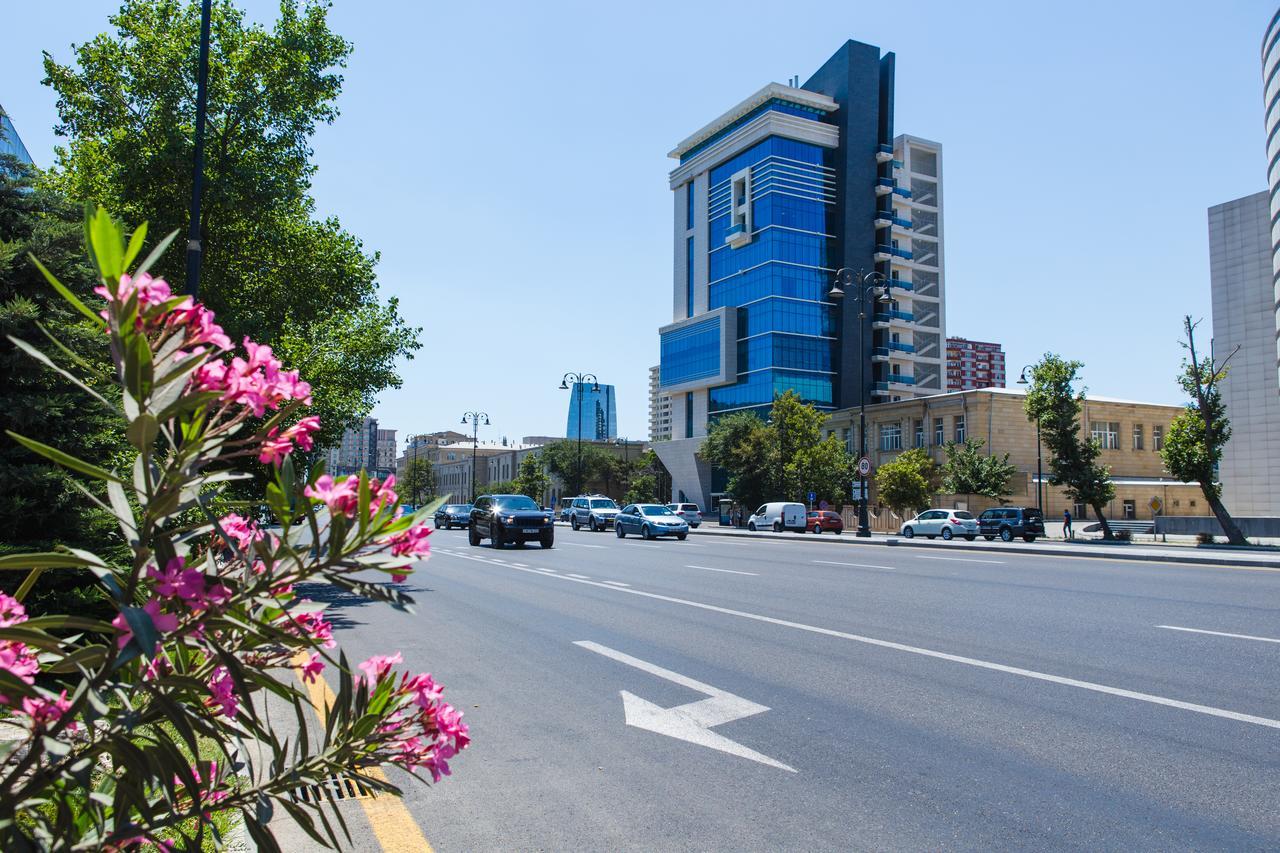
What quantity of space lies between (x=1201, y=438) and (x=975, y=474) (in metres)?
16.4

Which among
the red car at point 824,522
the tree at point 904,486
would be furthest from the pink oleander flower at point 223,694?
the tree at point 904,486

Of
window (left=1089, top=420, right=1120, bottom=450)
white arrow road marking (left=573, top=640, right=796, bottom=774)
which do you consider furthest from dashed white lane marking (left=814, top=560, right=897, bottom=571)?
window (left=1089, top=420, right=1120, bottom=450)

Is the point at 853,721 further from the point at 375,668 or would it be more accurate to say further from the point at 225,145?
the point at 225,145

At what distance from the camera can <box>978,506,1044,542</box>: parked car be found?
38.3m

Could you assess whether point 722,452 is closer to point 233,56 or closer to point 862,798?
point 233,56

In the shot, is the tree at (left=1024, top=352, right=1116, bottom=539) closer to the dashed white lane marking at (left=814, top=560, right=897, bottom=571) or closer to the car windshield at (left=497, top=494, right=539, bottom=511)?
the dashed white lane marking at (left=814, top=560, right=897, bottom=571)

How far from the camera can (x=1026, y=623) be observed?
10.2 meters

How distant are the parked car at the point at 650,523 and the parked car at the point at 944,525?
543 inches

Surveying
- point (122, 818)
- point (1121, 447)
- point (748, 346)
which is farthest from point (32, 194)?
point (748, 346)

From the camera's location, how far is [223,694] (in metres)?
1.85

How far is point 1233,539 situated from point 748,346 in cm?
5236

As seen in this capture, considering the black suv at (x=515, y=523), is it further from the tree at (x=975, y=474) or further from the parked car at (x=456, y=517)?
the tree at (x=975, y=474)

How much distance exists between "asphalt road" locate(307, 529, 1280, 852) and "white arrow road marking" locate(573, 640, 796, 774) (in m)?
0.03

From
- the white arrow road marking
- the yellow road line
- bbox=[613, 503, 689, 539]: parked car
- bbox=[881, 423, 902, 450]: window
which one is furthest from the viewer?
bbox=[881, 423, 902, 450]: window
